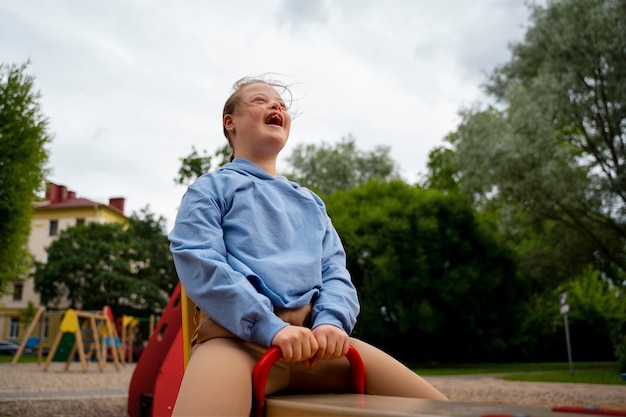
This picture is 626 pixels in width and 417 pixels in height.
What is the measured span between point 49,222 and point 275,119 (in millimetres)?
59278

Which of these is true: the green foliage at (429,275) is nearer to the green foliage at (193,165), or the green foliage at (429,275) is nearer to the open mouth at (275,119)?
the green foliage at (193,165)

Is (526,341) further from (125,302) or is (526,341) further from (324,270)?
(324,270)

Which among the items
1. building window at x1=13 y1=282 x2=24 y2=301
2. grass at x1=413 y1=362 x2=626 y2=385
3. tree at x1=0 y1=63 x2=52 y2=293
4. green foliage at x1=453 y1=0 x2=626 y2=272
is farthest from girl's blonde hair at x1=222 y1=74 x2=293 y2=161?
building window at x1=13 y1=282 x2=24 y2=301

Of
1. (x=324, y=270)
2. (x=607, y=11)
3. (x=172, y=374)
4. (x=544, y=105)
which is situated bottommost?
(x=172, y=374)

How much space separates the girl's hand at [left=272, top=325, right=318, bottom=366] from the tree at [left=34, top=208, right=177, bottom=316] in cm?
3947

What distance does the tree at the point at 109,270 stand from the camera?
3997 centimetres

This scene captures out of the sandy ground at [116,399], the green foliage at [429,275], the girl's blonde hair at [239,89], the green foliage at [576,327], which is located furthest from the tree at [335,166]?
the girl's blonde hair at [239,89]

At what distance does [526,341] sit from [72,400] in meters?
26.6

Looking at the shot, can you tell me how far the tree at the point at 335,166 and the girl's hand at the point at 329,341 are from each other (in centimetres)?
2998

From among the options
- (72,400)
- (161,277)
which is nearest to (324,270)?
(72,400)

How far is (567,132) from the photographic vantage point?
17219 millimetres

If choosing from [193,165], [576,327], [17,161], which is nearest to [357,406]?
[193,165]

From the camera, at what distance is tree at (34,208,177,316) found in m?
40.0

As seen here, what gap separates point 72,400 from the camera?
6434 millimetres
